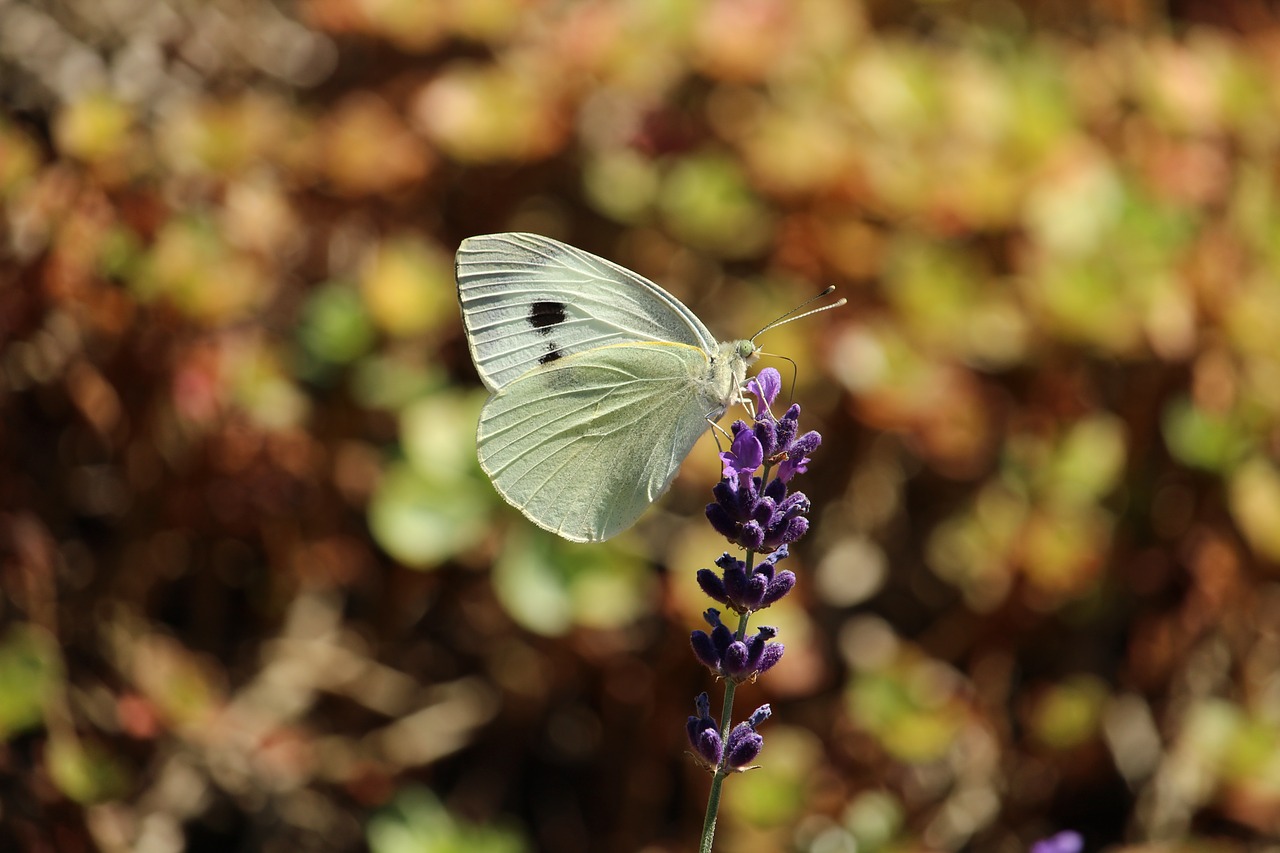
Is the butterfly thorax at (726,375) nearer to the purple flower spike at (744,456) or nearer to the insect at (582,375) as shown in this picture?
the insect at (582,375)

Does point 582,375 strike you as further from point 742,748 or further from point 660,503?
point 660,503

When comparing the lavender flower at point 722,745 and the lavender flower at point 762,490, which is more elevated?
the lavender flower at point 762,490

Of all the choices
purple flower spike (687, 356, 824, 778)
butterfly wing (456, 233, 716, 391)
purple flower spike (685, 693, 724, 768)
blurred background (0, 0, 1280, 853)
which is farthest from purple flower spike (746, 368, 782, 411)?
blurred background (0, 0, 1280, 853)

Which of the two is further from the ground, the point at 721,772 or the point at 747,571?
the point at 747,571

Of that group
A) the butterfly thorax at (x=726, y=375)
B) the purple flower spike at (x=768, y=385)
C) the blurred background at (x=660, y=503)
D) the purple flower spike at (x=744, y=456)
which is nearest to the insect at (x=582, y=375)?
the butterfly thorax at (x=726, y=375)

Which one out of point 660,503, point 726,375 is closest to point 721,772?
point 726,375

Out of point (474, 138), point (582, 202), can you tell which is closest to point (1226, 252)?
point (582, 202)
